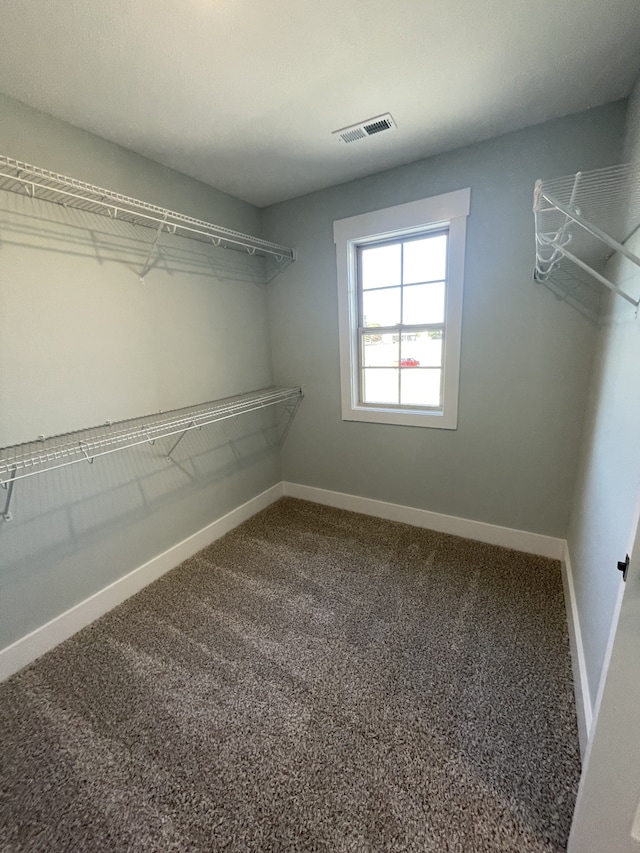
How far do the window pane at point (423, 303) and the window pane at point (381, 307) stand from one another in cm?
6

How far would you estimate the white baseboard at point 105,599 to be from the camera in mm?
1479

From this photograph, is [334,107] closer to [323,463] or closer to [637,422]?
[637,422]

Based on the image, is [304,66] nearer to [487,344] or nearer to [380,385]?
[487,344]

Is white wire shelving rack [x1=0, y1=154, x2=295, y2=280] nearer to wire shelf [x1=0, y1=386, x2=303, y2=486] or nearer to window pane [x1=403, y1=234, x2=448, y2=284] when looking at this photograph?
wire shelf [x1=0, y1=386, x2=303, y2=486]

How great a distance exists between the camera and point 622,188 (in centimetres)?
107

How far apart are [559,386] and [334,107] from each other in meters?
1.79

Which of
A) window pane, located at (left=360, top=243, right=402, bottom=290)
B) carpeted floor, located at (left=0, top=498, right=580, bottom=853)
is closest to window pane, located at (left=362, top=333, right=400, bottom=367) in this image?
window pane, located at (left=360, top=243, right=402, bottom=290)

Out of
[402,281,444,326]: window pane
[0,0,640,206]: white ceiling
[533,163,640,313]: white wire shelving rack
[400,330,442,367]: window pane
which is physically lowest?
[400,330,442,367]: window pane

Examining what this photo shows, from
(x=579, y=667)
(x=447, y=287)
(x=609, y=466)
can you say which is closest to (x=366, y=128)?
(x=447, y=287)

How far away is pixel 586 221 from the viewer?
0.89 m

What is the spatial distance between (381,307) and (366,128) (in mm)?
981

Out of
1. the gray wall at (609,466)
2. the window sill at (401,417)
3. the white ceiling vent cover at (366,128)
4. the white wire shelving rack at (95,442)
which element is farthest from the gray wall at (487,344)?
the white wire shelving rack at (95,442)

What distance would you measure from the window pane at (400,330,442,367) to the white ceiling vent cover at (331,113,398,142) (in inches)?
43.7

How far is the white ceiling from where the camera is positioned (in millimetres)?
1052
